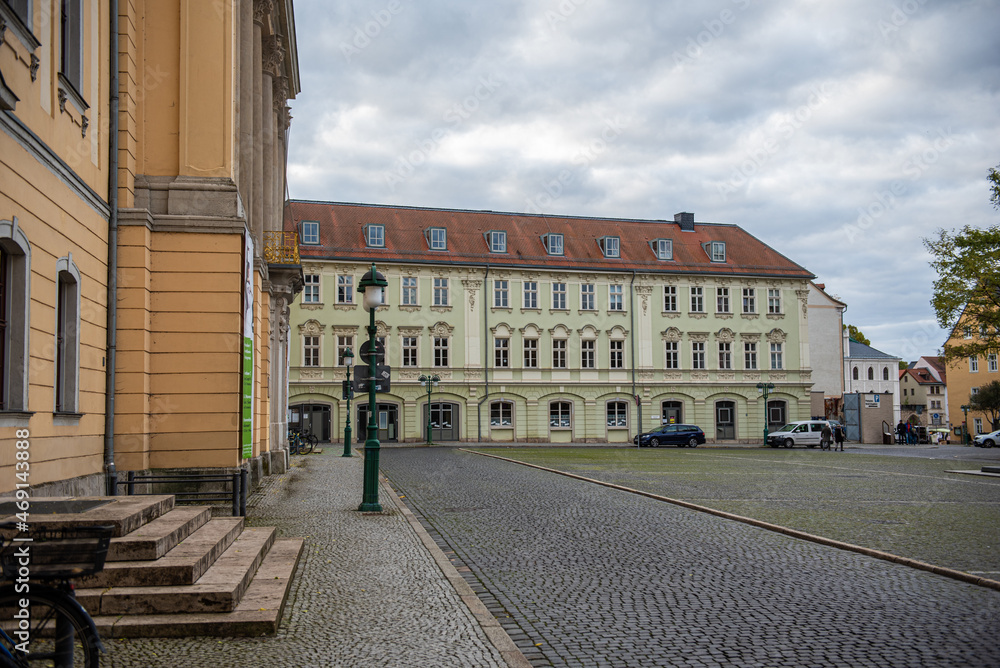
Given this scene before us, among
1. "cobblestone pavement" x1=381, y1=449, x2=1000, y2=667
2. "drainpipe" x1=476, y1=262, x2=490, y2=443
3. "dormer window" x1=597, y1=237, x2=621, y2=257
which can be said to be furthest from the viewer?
"dormer window" x1=597, y1=237, x2=621, y2=257

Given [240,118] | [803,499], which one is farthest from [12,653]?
[240,118]

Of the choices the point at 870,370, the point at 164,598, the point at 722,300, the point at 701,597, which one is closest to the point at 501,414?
the point at 722,300

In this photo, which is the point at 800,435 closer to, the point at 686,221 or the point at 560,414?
the point at 560,414

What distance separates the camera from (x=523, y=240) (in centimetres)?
5962

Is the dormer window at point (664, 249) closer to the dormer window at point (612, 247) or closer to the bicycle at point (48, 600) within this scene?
the dormer window at point (612, 247)

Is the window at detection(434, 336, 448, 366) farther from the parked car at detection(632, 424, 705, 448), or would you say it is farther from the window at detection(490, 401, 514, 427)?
the parked car at detection(632, 424, 705, 448)

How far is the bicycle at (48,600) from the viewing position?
470 cm

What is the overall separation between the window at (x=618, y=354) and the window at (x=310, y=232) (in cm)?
1953

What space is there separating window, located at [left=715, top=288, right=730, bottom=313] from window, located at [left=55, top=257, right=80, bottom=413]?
170 ft

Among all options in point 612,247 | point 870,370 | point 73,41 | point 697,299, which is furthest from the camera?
point 870,370

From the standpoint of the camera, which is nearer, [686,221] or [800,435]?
[800,435]

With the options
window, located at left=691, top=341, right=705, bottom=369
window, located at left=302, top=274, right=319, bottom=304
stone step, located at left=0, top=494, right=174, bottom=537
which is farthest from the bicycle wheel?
window, located at left=691, top=341, right=705, bottom=369

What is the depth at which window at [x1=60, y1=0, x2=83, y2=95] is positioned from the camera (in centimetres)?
1297

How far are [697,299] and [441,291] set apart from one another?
17.2m
